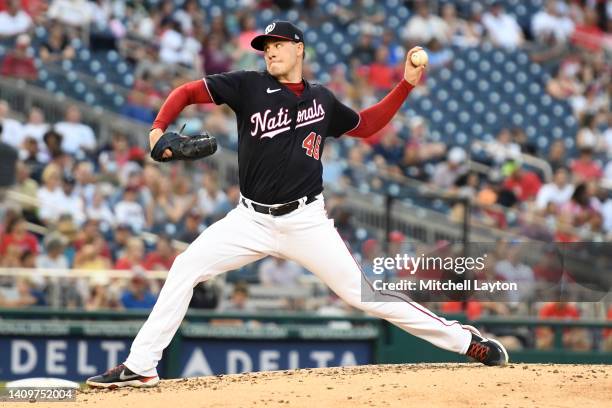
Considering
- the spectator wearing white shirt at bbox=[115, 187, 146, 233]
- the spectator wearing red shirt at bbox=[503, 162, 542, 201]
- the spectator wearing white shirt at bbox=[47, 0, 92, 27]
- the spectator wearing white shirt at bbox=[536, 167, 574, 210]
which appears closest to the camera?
the spectator wearing white shirt at bbox=[115, 187, 146, 233]

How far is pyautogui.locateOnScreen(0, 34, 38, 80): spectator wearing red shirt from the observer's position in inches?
544

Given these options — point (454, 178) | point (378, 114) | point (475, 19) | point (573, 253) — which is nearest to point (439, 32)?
point (475, 19)

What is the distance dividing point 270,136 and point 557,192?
8694mm

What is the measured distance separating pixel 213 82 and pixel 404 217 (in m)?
7.21

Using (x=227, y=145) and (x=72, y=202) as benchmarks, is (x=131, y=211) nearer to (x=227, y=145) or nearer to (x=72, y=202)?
(x=72, y=202)

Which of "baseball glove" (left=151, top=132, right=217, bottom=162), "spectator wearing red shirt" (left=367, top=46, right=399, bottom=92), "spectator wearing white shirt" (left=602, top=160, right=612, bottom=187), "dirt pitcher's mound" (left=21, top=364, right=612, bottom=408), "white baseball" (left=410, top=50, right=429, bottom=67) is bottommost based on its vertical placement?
"dirt pitcher's mound" (left=21, top=364, right=612, bottom=408)

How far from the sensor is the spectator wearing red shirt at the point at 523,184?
47.5ft

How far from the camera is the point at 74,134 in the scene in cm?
1282

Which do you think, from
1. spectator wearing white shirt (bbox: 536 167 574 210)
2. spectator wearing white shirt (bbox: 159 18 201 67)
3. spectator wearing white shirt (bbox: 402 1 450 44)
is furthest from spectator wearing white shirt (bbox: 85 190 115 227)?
spectator wearing white shirt (bbox: 402 1 450 44)

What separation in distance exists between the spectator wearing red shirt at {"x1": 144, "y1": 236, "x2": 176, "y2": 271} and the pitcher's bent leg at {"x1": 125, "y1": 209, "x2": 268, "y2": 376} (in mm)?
4837

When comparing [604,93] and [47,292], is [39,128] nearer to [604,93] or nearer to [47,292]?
[47,292]

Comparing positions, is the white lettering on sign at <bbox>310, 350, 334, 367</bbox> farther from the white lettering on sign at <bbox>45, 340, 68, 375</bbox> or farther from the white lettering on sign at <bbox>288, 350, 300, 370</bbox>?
the white lettering on sign at <bbox>45, 340, 68, 375</bbox>

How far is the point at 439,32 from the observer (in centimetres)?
1752

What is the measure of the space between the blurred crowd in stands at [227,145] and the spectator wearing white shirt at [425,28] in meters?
0.03
